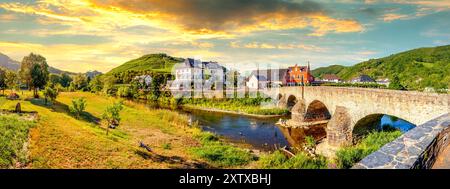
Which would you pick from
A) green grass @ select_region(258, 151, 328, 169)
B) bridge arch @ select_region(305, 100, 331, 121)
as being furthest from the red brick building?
green grass @ select_region(258, 151, 328, 169)

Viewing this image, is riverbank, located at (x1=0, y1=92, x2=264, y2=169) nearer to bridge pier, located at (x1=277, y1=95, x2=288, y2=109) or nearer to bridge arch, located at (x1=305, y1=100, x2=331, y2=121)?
bridge arch, located at (x1=305, y1=100, x2=331, y2=121)

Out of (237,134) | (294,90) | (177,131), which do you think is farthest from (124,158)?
(294,90)

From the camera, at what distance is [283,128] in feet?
109

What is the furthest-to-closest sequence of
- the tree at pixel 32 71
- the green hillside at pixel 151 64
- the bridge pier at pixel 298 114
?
the green hillside at pixel 151 64
the bridge pier at pixel 298 114
the tree at pixel 32 71

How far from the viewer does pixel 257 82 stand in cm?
7694

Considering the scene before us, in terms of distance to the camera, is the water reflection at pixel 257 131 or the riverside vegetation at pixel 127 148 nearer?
the riverside vegetation at pixel 127 148

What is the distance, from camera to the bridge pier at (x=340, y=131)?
23.5m

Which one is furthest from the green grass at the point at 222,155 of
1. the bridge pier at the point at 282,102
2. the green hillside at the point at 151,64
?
the green hillside at the point at 151,64

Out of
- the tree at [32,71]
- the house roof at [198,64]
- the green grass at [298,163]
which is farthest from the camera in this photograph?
the house roof at [198,64]

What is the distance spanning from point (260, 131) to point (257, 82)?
4752cm

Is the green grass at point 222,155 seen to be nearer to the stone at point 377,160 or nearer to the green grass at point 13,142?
the green grass at point 13,142

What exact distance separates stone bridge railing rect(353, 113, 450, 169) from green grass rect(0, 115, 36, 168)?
511 inches

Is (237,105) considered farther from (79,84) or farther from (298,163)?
(79,84)
